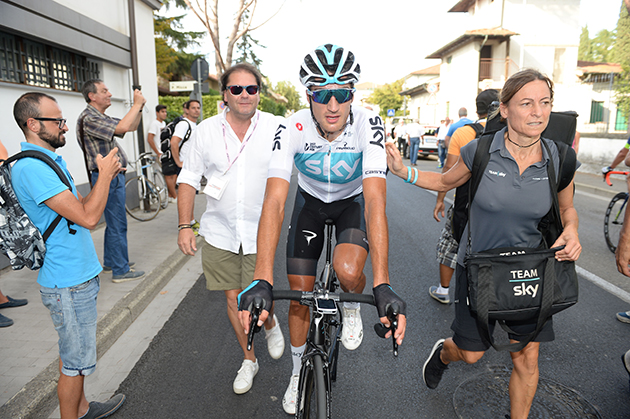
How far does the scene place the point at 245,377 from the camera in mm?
3354

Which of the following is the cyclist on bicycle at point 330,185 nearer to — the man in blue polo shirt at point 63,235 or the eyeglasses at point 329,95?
the eyeglasses at point 329,95

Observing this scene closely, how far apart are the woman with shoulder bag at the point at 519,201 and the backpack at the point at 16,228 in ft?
7.11

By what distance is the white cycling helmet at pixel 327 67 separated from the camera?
250 cm

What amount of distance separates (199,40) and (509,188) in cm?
3074

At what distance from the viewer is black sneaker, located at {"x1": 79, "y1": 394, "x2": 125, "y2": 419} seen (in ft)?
9.59

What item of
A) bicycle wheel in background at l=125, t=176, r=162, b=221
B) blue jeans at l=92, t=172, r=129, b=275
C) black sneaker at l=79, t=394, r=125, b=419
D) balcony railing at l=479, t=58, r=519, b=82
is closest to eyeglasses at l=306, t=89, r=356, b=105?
black sneaker at l=79, t=394, r=125, b=419

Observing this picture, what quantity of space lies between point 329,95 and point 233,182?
1215mm

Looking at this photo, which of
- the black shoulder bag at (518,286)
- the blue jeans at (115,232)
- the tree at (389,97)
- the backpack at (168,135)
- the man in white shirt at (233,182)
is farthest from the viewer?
the tree at (389,97)

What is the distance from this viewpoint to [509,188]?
8.48 feet

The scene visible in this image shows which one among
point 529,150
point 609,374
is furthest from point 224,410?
point 609,374

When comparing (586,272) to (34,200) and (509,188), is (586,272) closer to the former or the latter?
(509,188)

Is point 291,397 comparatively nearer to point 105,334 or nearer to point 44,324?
point 105,334

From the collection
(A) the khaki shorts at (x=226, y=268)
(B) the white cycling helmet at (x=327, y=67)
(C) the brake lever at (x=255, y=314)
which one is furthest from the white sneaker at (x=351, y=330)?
(B) the white cycling helmet at (x=327, y=67)

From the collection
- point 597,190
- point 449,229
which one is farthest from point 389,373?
point 597,190
